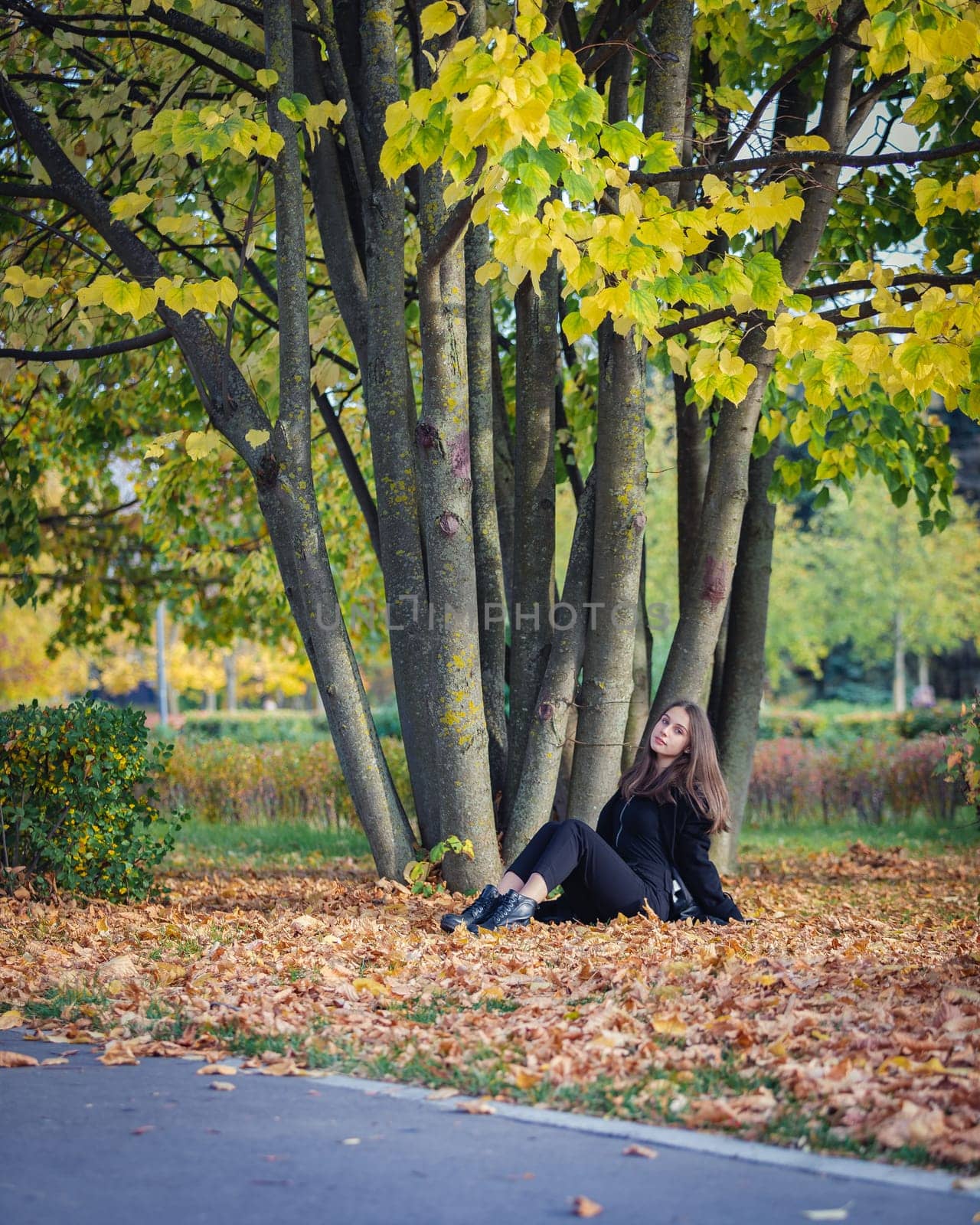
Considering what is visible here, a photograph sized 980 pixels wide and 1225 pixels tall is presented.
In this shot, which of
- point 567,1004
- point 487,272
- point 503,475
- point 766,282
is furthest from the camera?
point 503,475

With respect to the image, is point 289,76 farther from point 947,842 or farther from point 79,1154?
point 947,842

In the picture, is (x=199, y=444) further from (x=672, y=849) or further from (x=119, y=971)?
(x=672, y=849)

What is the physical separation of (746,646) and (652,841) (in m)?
3.04

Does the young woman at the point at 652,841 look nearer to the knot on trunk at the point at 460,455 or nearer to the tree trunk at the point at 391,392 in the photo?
the tree trunk at the point at 391,392

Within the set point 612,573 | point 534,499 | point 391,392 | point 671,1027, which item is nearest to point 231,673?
point 534,499

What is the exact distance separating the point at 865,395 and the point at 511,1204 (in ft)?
21.4

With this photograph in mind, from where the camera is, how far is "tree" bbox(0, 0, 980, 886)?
555 centimetres

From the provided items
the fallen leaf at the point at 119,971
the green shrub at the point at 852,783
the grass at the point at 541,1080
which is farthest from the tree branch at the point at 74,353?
the green shrub at the point at 852,783

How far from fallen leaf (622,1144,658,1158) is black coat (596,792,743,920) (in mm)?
2914

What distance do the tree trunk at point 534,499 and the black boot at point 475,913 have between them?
4.73 feet

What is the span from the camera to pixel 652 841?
6016 mm

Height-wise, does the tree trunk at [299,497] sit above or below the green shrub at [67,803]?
above

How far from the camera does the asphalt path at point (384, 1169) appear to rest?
8.88ft

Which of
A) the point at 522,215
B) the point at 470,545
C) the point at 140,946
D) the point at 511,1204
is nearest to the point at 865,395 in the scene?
the point at 470,545
